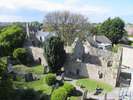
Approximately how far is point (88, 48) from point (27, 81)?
19357 mm

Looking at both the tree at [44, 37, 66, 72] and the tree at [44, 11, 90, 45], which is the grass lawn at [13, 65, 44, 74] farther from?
the tree at [44, 11, 90, 45]

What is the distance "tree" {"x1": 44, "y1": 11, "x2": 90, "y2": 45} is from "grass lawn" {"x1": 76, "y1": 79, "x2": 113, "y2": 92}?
25.1m

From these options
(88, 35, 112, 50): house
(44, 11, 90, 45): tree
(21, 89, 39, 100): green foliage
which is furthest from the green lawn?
(88, 35, 112, 50): house

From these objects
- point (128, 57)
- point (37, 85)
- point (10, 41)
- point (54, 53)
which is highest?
point (10, 41)

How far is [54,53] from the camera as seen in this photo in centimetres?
Result: 4566

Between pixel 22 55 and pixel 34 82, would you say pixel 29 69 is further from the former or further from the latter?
pixel 34 82

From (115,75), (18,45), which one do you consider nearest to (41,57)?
(18,45)

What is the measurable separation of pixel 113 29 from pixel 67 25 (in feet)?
61.5

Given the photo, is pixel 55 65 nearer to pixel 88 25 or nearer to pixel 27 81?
pixel 27 81

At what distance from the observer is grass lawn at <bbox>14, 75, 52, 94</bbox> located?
39.2 metres

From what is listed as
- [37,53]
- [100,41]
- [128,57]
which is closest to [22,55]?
[37,53]

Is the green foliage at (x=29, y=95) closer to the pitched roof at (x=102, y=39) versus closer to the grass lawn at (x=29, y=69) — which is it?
the grass lawn at (x=29, y=69)

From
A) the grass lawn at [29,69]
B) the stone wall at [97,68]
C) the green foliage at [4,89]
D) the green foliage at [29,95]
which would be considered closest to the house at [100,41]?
the stone wall at [97,68]

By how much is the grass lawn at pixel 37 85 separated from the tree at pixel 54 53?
353 cm
